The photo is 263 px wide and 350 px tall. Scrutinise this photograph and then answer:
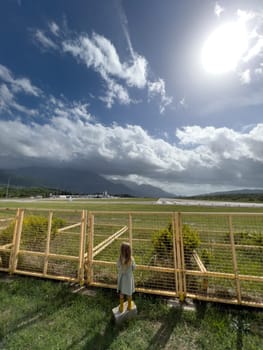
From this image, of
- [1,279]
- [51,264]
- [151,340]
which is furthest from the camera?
[51,264]

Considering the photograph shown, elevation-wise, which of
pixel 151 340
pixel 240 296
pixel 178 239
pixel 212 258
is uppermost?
pixel 178 239

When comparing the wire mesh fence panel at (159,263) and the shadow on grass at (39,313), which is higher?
the wire mesh fence panel at (159,263)

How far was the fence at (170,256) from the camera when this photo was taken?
11.9ft

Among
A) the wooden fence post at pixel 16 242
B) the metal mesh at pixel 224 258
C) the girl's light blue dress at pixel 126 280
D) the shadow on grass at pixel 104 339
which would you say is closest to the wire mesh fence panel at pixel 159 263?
the metal mesh at pixel 224 258

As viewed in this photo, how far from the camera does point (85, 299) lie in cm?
362

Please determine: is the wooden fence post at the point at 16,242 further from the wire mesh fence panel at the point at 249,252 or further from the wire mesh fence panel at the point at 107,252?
the wire mesh fence panel at the point at 249,252

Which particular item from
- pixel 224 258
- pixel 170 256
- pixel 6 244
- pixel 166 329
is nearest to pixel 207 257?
pixel 224 258

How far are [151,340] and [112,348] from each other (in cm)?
59

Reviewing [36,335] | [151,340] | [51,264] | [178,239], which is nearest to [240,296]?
[178,239]

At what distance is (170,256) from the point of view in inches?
172

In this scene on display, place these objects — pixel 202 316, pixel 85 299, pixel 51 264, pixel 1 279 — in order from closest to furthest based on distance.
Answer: pixel 202 316, pixel 85 299, pixel 1 279, pixel 51 264

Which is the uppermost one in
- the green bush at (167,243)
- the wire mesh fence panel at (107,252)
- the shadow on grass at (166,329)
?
the green bush at (167,243)

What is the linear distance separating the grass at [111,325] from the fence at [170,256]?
367 millimetres

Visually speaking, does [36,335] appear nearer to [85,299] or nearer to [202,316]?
[85,299]
